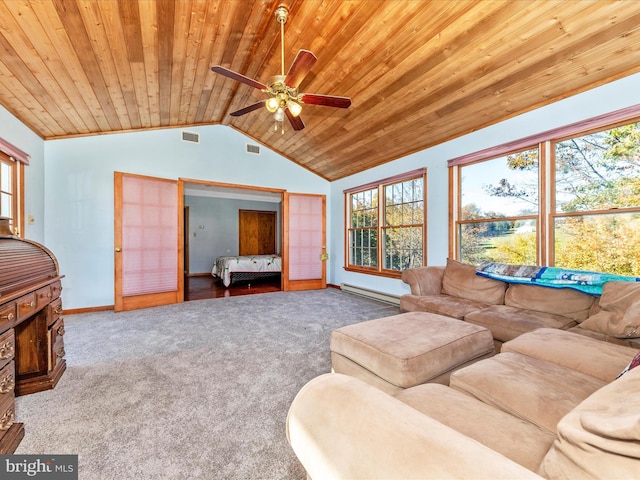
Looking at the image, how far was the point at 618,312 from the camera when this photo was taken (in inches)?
77.7

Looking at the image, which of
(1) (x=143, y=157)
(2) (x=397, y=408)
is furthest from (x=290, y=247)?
(2) (x=397, y=408)

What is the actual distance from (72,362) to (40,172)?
2.99 meters

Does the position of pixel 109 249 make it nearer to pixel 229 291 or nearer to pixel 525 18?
pixel 229 291

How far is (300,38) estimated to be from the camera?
9.21ft

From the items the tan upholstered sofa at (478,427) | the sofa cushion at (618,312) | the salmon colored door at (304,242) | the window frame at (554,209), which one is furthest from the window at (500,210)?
the salmon colored door at (304,242)

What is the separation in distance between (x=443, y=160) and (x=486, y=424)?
373 centimetres

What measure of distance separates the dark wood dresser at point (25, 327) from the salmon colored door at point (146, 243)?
2117 mm

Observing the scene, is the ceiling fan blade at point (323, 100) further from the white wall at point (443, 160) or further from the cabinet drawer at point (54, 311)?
the cabinet drawer at point (54, 311)

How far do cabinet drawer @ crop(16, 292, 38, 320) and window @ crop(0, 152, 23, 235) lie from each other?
7.01 ft

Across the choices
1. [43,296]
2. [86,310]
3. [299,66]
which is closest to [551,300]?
[299,66]

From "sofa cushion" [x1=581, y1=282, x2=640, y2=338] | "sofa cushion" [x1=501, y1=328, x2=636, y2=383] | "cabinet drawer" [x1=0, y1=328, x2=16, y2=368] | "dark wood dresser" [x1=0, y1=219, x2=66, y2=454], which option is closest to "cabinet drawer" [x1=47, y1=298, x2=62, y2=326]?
"dark wood dresser" [x1=0, y1=219, x2=66, y2=454]

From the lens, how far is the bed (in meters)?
6.41

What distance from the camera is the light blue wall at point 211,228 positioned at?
8500 millimetres

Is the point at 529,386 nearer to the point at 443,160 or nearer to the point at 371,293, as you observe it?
the point at 443,160
